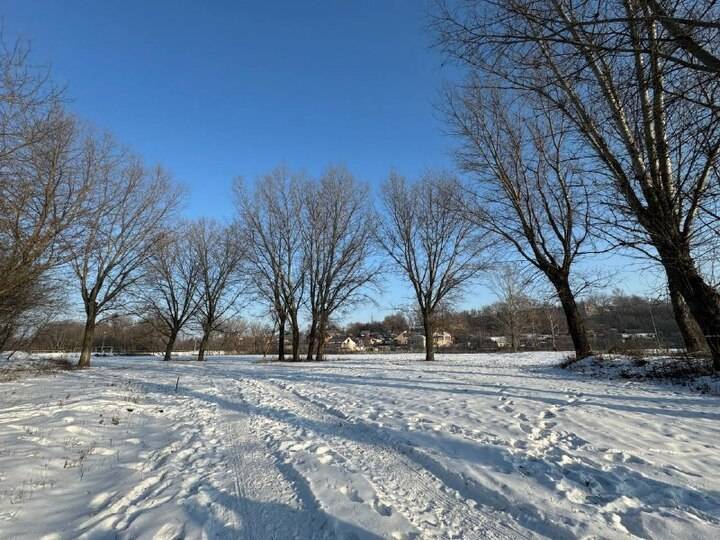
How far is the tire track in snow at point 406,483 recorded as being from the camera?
9.35 ft

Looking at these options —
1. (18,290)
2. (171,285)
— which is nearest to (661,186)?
(18,290)

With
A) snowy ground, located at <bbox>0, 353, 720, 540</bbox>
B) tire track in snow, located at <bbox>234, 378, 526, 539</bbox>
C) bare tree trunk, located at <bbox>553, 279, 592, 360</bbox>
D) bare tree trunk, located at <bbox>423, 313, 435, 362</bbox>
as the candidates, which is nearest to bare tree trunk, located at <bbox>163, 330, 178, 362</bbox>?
bare tree trunk, located at <bbox>423, 313, 435, 362</bbox>

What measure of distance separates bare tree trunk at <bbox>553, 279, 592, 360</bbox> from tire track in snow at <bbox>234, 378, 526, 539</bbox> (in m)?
11.2

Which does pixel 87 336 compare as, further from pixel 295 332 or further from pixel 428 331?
pixel 428 331

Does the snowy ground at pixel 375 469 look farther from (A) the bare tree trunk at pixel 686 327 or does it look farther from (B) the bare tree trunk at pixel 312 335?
(B) the bare tree trunk at pixel 312 335

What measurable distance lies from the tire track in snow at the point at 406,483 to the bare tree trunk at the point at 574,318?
11230 millimetres

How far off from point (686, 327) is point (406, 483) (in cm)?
1148

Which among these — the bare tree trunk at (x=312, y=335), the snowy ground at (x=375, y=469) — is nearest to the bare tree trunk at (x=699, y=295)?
the snowy ground at (x=375, y=469)

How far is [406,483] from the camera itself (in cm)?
366

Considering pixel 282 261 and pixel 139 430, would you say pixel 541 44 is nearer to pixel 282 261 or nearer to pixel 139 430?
pixel 139 430

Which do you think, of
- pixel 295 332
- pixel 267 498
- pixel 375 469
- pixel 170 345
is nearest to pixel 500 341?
pixel 295 332

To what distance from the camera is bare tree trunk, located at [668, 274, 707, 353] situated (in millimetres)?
10109

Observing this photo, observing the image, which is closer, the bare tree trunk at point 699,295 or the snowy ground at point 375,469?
the snowy ground at point 375,469

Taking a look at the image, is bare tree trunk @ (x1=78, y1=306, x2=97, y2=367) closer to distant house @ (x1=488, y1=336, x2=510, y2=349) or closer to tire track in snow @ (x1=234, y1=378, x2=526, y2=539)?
tire track in snow @ (x1=234, y1=378, x2=526, y2=539)
